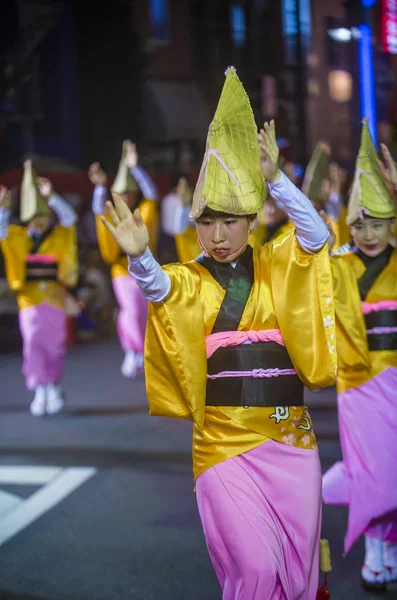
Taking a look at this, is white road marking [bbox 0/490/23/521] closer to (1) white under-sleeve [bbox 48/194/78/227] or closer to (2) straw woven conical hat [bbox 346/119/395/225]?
(2) straw woven conical hat [bbox 346/119/395/225]

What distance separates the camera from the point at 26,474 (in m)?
5.74

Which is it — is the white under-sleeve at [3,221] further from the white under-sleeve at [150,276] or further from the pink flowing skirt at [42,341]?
the white under-sleeve at [150,276]

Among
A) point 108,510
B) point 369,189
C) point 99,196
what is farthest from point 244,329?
point 99,196

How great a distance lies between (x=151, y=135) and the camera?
20750 millimetres

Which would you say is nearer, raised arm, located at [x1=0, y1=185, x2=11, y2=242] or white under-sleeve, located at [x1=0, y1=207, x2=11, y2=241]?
raised arm, located at [x1=0, y1=185, x2=11, y2=242]

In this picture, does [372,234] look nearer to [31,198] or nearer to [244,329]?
[244,329]

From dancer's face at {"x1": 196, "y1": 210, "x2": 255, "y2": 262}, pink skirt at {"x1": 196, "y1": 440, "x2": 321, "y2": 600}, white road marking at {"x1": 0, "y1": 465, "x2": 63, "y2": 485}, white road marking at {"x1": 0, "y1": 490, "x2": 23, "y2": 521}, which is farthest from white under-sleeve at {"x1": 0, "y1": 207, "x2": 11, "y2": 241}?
pink skirt at {"x1": 196, "y1": 440, "x2": 321, "y2": 600}

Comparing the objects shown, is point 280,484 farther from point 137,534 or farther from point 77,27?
point 77,27

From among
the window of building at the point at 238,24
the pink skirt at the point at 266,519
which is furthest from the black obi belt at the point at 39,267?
the window of building at the point at 238,24

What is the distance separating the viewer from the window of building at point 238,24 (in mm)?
23734

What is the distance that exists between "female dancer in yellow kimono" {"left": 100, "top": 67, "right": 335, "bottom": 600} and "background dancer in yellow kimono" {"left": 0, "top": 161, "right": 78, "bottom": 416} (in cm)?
476

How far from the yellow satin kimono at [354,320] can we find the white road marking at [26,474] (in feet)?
8.56

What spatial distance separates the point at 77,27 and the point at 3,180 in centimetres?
596

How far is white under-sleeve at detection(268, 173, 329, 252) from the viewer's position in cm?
268
